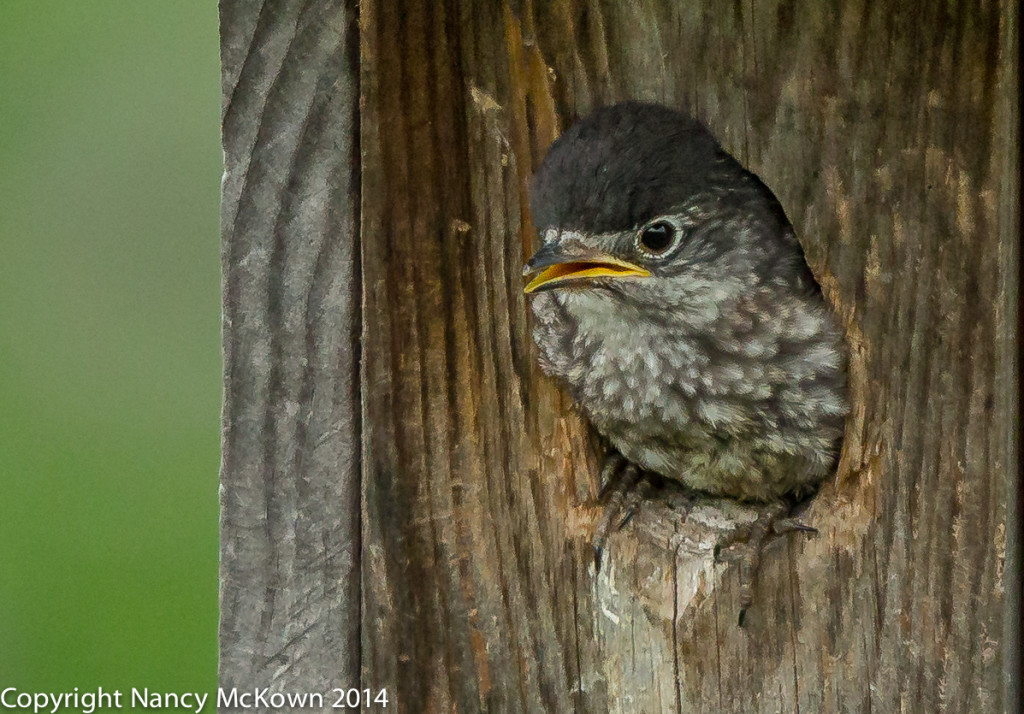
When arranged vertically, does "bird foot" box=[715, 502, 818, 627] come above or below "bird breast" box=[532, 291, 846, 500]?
below

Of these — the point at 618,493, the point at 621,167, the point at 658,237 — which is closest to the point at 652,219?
the point at 658,237

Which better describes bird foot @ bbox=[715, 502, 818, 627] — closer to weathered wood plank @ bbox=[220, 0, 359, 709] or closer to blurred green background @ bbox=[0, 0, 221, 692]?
weathered wood plank @ bbox=[220, 0, 359, 709]

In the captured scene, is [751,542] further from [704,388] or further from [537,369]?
[537,369]

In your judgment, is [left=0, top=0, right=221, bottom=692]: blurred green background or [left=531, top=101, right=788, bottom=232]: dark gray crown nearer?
[left=531, top=101, right=788, bottom=232]: dark gray crown

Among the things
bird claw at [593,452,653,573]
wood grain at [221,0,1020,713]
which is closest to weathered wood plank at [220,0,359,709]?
wood grain at [221,0,1020,713]

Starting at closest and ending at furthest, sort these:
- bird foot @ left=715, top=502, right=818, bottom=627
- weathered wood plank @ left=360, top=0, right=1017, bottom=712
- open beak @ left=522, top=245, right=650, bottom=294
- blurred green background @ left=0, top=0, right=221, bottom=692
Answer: weathered wood plank @ left=360, top=0, right=1017, bottom=712
open beak @ left=522, top=245, right=650, bottom=294
bird foot @ left=715, top=502, right=818, bottom=627
blurred green background @ left=0, top=0, right=221, bottom=692

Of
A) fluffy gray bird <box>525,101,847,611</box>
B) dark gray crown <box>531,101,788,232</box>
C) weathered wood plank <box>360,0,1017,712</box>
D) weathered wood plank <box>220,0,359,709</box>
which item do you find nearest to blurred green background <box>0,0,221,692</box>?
weathered wood plank <box>220,0,359,709</box>

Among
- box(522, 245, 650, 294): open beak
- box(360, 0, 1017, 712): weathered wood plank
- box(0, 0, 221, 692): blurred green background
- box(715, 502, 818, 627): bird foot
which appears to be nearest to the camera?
box(360, 0, 1017, 712): weathered wood plank

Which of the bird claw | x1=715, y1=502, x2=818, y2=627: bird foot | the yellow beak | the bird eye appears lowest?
x1=715, y1=502, x2=818, y2=627: bird foot

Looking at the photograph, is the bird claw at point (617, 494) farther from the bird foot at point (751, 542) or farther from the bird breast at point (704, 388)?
the bird foot at point (751, 542)

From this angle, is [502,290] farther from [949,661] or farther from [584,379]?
[949,661]
